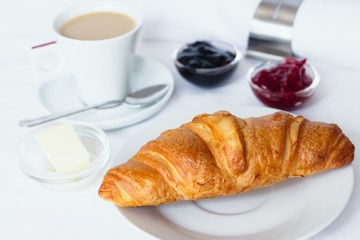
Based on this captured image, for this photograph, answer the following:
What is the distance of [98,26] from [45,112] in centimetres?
23

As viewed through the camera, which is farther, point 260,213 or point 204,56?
point 204,56

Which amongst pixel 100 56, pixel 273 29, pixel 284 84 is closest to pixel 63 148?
pixel 100 56

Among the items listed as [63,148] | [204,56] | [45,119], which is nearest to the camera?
[63,148]

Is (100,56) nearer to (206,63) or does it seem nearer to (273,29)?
(206,63)

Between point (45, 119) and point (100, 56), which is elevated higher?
point (100, 56)

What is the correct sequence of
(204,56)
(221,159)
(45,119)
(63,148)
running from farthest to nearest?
(204,56)
(45,119)
(63,148)
(221,159)

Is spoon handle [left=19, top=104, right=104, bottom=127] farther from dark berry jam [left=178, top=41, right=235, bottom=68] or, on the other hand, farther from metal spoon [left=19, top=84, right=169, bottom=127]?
dark berry jam [left=178, top=41, right=235, bottom=68]

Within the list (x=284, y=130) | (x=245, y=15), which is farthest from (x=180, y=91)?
(x=284, y=130)

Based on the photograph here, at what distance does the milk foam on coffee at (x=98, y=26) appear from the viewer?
131 cm

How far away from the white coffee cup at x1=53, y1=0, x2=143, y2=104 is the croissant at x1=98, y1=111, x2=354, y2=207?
0.28 meters

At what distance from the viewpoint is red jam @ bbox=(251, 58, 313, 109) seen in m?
1.27

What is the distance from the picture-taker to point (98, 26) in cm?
135

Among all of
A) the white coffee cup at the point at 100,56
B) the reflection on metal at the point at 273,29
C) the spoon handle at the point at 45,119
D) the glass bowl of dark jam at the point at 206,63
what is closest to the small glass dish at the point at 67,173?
the spoon handle at the point at 45,119

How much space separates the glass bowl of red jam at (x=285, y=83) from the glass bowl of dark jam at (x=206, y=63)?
0.06 metres
